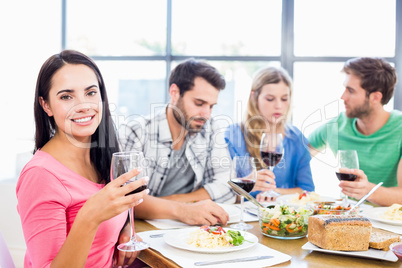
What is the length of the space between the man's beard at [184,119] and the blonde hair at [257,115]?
56 centimetres

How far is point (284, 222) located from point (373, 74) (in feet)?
6.42

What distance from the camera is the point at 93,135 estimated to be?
1728mm

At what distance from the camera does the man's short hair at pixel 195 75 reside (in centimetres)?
249

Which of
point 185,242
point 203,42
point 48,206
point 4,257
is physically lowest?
point 4,257

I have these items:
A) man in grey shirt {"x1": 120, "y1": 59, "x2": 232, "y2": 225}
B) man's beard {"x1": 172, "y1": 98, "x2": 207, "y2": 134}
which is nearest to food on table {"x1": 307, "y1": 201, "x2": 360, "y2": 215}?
man in grey shirt {"x1": 120, "y1": 59, "x2": 232, "y2": 225}

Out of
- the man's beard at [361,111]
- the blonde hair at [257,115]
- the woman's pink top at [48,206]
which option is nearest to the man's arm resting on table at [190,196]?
the woman's pink top at [48,206]

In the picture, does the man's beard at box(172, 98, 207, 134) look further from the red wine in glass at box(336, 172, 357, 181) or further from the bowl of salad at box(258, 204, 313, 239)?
the bowl of salad at box(258, 204, 313, 239)

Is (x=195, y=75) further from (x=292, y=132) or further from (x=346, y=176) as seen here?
(x=346, y=176)

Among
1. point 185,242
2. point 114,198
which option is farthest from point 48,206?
point 185,242

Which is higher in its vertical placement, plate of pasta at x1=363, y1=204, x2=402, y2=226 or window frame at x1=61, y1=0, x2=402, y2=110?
window frame at x1=61, y1=0, x2=402, y2=110

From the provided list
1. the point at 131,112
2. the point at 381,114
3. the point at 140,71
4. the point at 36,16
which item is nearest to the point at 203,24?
the point at 140,71

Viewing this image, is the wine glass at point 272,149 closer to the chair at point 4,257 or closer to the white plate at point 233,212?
the white plate at point 233,212

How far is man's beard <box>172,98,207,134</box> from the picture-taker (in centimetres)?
250

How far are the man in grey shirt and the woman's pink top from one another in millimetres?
817
